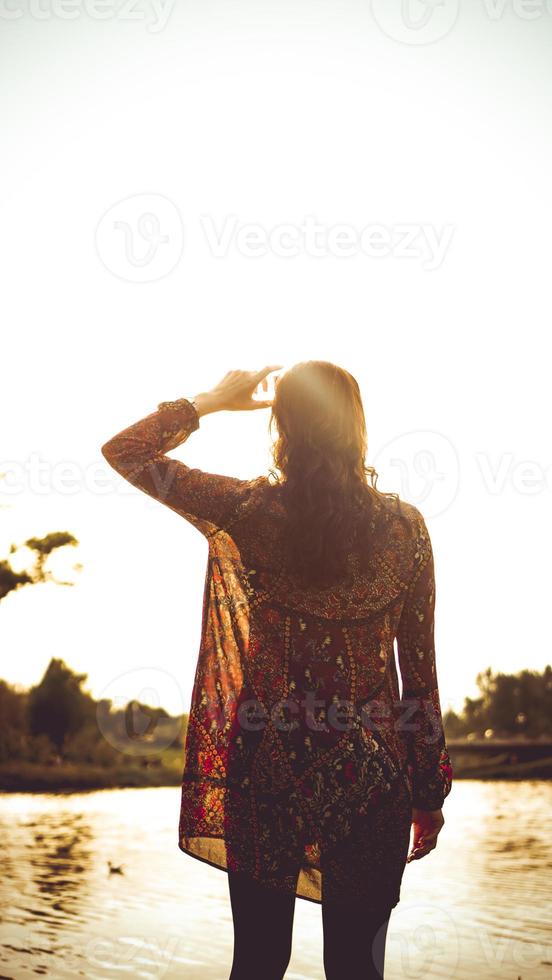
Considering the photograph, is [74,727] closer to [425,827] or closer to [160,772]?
[160,772]

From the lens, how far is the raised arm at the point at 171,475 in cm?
195

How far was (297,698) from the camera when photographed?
71.4 inches

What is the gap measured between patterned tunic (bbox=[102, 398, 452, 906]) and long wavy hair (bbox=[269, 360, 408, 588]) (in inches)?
1.1

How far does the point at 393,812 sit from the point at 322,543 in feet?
1.86

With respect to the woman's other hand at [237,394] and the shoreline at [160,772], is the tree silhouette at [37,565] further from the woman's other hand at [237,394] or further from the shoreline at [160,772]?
the woman's other hand at [237,394]

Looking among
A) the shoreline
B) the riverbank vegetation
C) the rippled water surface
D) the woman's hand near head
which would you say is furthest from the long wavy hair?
the riverbank vegetation

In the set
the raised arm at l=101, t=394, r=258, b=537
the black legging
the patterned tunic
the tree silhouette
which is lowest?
the black legging

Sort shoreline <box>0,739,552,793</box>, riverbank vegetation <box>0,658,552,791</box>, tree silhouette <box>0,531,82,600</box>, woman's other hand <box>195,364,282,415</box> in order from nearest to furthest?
1. woman's other hand <box>195,364,282,415</box>
2. tree silhouette <box>0,531,82,600</box>
3. shoreline <box>0,739,552,793</box>
4. riverbank vegetation <box>0,658,552,791</box>

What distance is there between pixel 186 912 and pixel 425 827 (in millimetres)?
11610

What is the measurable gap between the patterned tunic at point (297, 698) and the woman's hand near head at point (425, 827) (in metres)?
0.03

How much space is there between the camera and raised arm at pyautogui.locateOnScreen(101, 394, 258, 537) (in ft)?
6.38

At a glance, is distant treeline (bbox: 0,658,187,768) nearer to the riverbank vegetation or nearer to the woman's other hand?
the riverbank vegetation

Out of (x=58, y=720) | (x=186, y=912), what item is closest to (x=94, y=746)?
(x=58, y=720)

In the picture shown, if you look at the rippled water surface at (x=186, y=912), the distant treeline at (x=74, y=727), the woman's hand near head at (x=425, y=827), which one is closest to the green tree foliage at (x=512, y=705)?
the distant treeline at (x=74, y=727)
